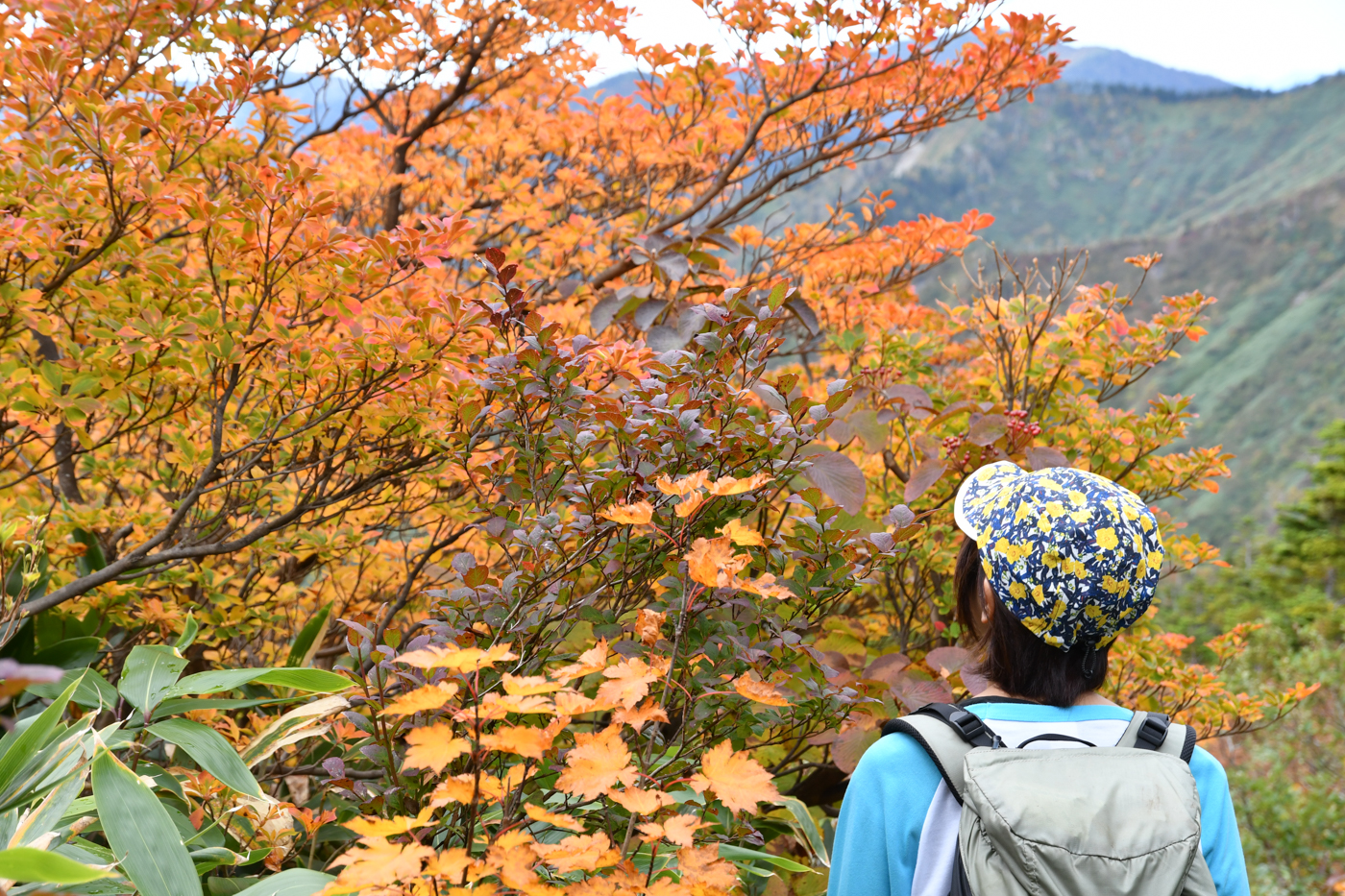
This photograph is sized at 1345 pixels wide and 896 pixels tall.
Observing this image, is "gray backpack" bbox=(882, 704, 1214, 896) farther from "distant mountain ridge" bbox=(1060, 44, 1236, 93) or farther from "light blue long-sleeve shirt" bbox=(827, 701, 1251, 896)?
"distant mountain ridge" bbox=(1060, 44, 1236, 93)

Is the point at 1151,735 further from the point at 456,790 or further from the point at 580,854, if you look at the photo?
the point at 456,790

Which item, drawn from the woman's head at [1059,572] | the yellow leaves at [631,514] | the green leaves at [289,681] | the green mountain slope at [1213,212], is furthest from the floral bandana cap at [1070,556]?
the green mountain slope at [1213,212]

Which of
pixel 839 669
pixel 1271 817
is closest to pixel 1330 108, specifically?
pixel 1271 817

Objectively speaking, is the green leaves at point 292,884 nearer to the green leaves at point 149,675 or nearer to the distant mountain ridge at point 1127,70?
the green leaves at point 149,675

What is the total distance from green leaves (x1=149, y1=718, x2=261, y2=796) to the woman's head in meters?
1.38

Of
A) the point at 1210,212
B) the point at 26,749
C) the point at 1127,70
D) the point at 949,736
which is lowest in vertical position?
the point at 26,749

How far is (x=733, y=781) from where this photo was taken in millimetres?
1063

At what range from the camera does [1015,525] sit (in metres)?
1.15

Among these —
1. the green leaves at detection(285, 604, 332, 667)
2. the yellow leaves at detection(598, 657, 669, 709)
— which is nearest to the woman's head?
the yellow leaves at detection(598, 657, 669, 709)

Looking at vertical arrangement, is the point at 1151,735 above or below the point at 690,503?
below

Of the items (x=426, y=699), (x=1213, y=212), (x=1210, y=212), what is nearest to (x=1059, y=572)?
(x=426, y=699)

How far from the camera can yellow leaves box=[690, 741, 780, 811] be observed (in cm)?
104

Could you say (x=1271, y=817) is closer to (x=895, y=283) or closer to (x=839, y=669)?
(x=895, y=283)

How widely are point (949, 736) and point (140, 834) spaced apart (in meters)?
1.24
